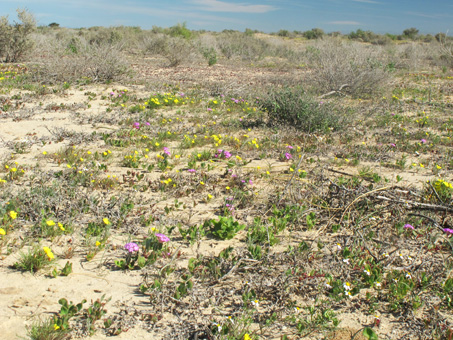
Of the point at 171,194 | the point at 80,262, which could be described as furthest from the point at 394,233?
the point at 80,262

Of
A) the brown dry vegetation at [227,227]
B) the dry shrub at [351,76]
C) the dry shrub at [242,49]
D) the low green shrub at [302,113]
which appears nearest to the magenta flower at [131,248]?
the brown dry vegetation at [227,227]

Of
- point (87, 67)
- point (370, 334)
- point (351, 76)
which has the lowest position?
point (370, 334)

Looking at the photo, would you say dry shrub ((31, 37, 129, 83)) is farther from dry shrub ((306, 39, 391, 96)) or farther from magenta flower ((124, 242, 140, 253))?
magenta flower ((124, 242, 140, 253))

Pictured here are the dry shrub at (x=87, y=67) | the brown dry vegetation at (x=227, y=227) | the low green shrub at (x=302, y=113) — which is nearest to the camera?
the brown dry vegetation at (x=227, y=227)

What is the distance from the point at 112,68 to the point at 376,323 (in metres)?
11.8

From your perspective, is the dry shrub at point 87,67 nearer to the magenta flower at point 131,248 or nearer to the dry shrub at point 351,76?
the dry shrub at point 351,76

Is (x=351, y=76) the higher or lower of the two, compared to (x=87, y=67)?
lower

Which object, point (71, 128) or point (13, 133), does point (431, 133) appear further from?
point (13, 133)

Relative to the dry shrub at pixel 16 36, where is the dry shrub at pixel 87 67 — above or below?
below

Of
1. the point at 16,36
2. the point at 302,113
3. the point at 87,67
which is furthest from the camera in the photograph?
the point at 16,36

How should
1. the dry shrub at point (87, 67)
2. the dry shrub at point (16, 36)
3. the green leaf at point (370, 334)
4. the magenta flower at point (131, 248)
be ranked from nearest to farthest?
the green leaf at point (370, 334)
the magenta flower at point (131, 248)
the dry shrub at point (87, 67)
the dry shrub at point (16, 36)

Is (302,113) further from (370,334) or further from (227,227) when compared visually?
(370,334)

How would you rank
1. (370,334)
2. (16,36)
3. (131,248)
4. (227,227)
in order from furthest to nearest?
(16,36) < (227,227) < (131,248) < (370,334)

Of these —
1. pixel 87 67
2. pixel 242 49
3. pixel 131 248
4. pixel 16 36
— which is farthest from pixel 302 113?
pixel 242 49
